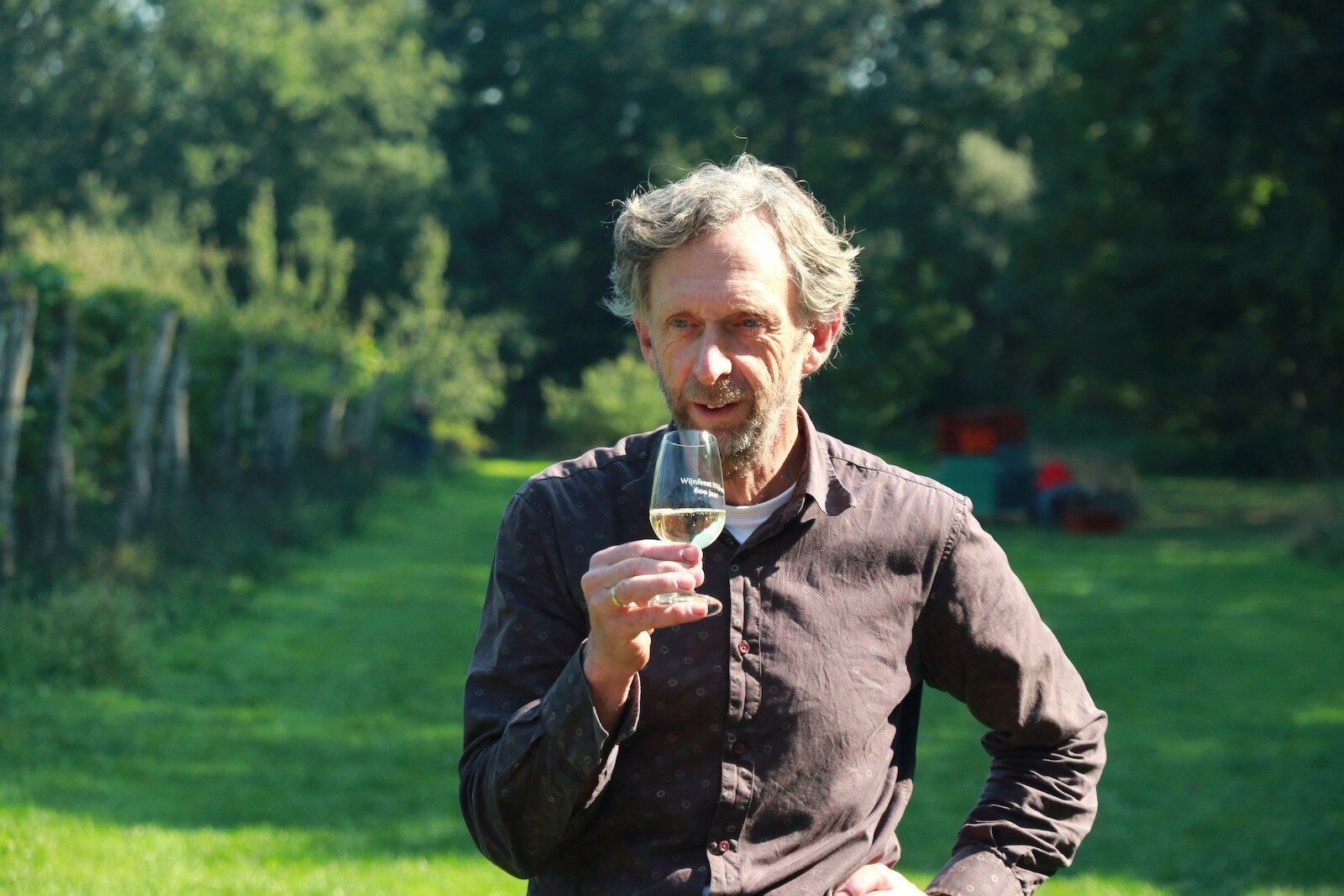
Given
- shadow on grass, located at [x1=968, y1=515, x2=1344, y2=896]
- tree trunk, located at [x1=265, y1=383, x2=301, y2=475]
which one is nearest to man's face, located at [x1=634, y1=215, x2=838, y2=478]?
shadow on grass, located at [x1=968, y1=515, x2=1344, y2=896]

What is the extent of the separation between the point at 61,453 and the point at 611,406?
18.1 m

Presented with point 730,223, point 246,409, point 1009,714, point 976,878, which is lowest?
point 976,878

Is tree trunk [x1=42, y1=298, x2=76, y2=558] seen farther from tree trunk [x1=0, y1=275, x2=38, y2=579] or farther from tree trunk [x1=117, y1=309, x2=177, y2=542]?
tree trunk [x1=117, y1=309, x2=177, y2=542]

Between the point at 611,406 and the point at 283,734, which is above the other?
the point at 611,406

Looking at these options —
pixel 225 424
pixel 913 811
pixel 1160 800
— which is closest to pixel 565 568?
pixel 913 811

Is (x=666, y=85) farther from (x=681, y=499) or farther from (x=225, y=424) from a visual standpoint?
(x=681, y=499)

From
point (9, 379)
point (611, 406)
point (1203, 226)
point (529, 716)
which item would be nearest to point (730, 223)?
point (529, 716)

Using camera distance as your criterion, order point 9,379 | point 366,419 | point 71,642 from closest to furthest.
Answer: point 71,642 → point 9,379 → point 366,419

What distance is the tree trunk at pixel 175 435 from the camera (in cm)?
1316

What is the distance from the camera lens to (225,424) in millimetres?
16953

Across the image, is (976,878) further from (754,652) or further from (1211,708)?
(1211,708)

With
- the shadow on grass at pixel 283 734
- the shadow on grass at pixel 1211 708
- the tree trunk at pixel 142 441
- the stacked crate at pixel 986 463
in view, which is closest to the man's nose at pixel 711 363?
the shadow on grass at pixel 283 734

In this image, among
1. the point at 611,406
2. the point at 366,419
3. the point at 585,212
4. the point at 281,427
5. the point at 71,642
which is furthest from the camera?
the point at 585,212

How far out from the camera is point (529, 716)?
2.31 metres
